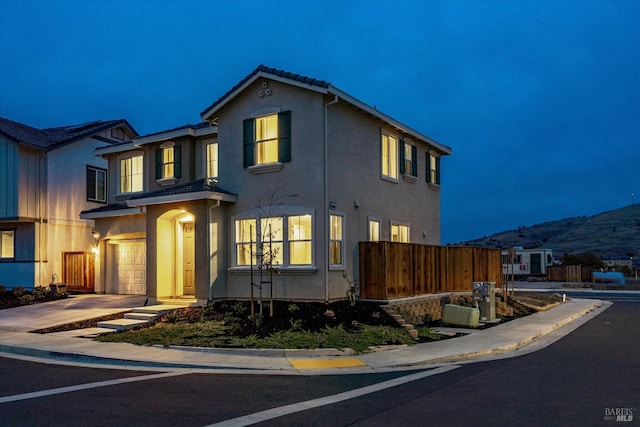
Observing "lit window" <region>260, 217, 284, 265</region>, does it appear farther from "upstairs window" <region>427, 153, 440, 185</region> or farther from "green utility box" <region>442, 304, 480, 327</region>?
"upstairs window" <region>427, 153, 440, 185</region>

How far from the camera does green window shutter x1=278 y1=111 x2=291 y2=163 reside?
57.2 ft

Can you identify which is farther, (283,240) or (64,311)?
(64,311)

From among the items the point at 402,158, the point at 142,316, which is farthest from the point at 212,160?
the point at 402,158

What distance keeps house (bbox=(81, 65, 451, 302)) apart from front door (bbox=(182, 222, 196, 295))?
5 cm

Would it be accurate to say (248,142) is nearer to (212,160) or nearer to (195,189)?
(195,189)

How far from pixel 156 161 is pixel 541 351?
15.5 m

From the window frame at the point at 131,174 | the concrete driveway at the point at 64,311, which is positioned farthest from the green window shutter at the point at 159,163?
the concrete driveway at the point at 64,311

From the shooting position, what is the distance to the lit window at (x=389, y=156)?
66.3ft

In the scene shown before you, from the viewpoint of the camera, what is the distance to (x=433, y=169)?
24344 mm

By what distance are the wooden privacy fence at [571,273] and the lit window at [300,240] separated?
1483 inches

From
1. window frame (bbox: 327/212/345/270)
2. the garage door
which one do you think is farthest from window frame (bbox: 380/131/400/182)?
the garage door

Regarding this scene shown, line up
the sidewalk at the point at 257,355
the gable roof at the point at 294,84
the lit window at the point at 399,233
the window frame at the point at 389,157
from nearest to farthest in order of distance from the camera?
the sidewalk at the point at 257,355 < the gable roof at the point at 294,84 < the window frame at the point at 389,157 < the lit window at the point at 399,233

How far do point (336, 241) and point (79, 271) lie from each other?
42.8 feet

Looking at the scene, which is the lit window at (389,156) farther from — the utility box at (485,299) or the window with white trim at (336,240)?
the utility box at (485,299)
